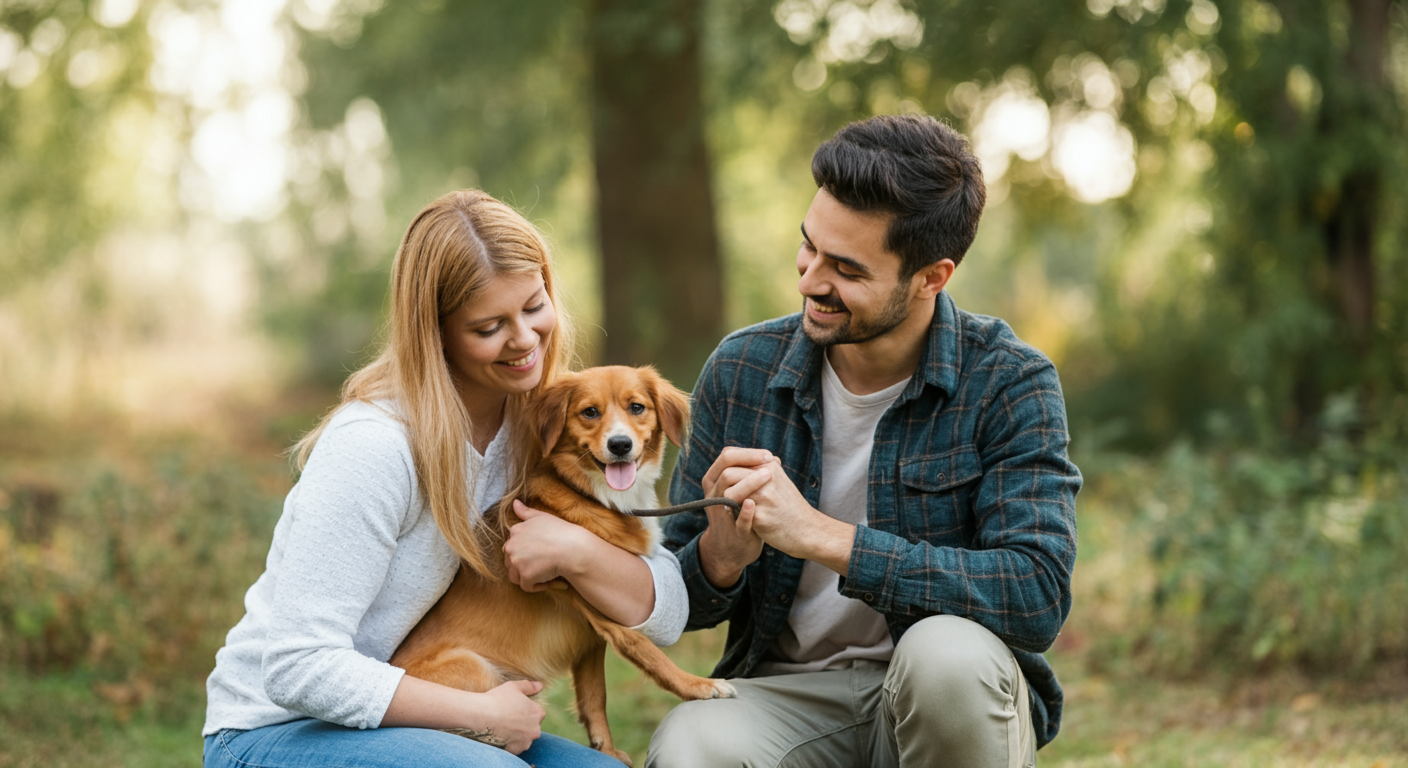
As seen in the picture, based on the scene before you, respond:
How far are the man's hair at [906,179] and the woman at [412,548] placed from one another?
77cm

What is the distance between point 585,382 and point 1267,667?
144 inches

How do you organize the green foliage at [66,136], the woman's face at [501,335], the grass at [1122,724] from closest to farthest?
the woman's face at [501,335] → the grass at [1122,724] → the green foliage at [66,136]

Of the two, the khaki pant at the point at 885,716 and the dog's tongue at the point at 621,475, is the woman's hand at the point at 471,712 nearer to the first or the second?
the khaki pant at the point at 885,716

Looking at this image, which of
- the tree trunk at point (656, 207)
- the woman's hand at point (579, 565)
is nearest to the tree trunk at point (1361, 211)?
the tree trunk at point (656, 207)

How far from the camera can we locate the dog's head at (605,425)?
9.16 feet

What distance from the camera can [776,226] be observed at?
1499 centimetres

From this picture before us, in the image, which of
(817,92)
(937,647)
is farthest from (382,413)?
(817,92)

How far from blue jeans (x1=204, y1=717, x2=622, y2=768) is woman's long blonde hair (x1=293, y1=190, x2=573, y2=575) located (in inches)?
16.0

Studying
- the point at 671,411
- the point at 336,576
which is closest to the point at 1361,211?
the point at 671,411

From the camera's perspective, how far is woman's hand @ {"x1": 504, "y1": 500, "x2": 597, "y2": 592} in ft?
8.55

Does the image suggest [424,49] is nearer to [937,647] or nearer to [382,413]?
[382,413]

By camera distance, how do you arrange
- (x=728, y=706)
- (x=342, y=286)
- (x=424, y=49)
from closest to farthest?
(x=728, y=706) → (x=424, y=49) → (x=342, y=286)

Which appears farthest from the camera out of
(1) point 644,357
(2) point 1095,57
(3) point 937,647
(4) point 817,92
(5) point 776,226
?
(5) point 776,226

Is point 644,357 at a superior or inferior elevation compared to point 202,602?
superior
